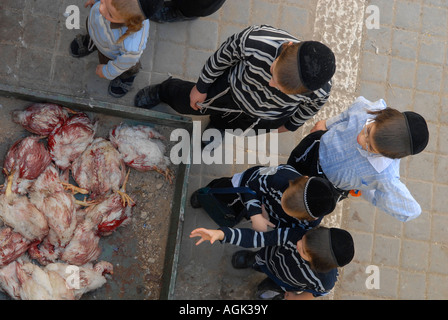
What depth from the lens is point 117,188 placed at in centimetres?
347

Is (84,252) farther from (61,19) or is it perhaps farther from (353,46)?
(353,46)

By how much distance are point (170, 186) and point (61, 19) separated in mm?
1865

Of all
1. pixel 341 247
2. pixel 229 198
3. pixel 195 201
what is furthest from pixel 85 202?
pixel 341 247

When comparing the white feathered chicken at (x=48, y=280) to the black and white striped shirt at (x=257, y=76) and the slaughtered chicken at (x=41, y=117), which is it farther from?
the black and white striped shirt at (x=257, y=76)

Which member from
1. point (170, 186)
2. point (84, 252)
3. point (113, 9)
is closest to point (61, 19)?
point (113, 9)

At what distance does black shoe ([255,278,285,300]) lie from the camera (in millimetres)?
3803

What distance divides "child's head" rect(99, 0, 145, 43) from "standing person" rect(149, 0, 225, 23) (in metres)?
0.51

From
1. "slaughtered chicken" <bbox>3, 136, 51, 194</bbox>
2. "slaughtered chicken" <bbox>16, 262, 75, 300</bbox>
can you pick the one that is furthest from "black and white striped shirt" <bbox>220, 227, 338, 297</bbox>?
"slaughtered chicken" <bbox>3, 136, 51, 194</bbox>

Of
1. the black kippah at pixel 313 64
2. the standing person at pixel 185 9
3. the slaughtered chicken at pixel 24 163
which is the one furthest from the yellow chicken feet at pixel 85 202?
the black kippah at pixel 313 64

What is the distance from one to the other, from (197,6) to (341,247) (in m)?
2.18

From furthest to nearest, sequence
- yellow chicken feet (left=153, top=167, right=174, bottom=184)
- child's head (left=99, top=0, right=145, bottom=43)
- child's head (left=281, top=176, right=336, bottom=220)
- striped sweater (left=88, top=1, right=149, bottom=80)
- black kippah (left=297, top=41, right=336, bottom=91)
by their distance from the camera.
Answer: yellow chicken feet (left=153, top=167, right=174, bottom=184) → striped sweater (left=88, top=1, right=149, bottom=80) → child's head (left=281, top=176, right=336, bottom=220) → child's head (left=99, top=0, right=145, bottom=43) → black kippah (left=297, top=41, right=336, bottom=91)

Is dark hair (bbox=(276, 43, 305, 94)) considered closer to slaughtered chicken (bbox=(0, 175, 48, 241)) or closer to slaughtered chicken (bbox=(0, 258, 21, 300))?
slaughtered chicken (bbox=(0, 175, 48, 241))

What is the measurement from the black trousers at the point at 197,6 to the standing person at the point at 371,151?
1.33 meters
